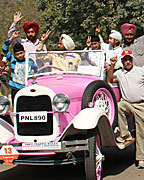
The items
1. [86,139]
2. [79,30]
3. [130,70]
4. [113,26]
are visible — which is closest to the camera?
[86,139]

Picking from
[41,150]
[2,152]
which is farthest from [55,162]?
[2,152]

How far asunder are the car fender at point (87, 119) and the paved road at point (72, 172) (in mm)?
1128

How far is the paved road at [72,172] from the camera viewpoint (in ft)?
18.7

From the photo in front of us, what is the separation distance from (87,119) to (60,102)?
407 mm

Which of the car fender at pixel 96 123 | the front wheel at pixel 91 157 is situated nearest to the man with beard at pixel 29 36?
the car fender at pixel 96 123

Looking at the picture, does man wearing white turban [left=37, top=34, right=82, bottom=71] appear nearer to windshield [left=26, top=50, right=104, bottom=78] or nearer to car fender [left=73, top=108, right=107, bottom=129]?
windshield [left=26, top=50, right=104, bottom=78]

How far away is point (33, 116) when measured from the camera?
4922 millimetres

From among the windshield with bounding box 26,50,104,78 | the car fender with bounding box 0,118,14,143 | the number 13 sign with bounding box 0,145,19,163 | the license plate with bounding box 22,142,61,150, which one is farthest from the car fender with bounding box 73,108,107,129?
the windshield with bounding box 26,50,104,78

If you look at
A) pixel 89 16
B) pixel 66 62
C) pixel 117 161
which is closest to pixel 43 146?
pixel 66 62

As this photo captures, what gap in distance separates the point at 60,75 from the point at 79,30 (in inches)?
569

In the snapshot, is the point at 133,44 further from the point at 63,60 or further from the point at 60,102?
the point at 60,102

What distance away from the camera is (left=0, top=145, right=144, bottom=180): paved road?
5688mm

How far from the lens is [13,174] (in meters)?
6.08

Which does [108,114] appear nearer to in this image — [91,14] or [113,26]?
[113,26]
